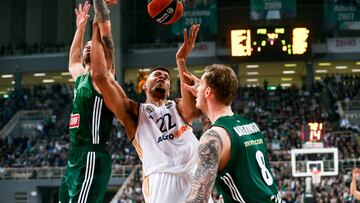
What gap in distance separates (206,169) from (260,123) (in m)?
27.1

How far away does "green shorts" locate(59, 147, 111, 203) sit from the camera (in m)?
5.43

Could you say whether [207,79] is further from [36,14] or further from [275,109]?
[36,14]

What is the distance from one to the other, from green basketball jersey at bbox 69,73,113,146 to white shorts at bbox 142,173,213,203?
634mm

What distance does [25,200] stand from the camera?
2875cm

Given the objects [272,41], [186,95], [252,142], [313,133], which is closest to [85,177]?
[186,95]

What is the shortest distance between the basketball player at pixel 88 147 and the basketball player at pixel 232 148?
6.08ft

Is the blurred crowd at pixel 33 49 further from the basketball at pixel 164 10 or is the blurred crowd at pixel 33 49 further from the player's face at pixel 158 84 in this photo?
the player's face at pixel 158 84

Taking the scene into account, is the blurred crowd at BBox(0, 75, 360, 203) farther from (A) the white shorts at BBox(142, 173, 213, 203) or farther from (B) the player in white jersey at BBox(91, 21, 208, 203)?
(A) the white shorts at BBox(142, 173, 213, 203)

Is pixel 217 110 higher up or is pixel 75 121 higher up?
pixel 217 110

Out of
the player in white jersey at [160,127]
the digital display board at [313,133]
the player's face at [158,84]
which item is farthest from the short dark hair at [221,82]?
the digital display board at [313,133]

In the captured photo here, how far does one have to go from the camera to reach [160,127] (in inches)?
216

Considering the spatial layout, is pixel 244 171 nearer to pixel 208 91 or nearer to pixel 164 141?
pixel 208 91

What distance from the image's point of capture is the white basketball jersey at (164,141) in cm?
539

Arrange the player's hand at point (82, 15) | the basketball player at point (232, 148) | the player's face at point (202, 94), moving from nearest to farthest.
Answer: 1. the basketball player at point (232, 148)
2. the player's face at point (202, 94)
3. the player's hand at point (82, 15)
